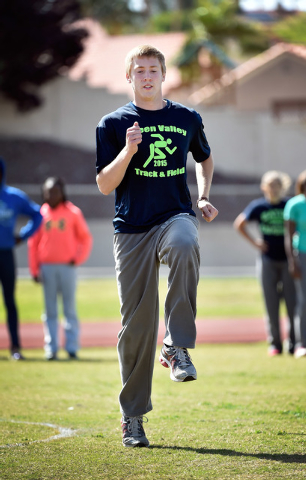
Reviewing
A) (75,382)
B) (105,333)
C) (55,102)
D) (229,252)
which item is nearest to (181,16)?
(55,102)

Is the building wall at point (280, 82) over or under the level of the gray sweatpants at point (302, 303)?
over

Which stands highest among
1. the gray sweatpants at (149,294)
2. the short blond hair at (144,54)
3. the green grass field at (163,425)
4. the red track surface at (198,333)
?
the short blond hair at (144,54)

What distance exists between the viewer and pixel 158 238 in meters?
5.04

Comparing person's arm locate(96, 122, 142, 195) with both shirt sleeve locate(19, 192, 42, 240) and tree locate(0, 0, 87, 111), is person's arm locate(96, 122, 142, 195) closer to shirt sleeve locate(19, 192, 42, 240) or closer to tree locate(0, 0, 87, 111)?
shirt sleeve locate(19, 192, 42, 240)

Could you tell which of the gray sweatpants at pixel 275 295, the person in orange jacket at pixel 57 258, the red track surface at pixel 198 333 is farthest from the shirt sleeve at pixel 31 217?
the gray sweatpants at pixel 275 295

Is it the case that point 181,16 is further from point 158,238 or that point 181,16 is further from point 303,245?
point 158,238

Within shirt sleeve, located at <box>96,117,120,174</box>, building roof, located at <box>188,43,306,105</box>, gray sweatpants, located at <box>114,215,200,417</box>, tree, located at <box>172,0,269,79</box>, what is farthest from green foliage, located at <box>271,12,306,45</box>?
gray sweatpants, located at <box>114,215,200,417</box>

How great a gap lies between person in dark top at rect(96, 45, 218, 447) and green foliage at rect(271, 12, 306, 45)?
106 ft

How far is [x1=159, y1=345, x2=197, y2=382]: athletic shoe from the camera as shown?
186 inches

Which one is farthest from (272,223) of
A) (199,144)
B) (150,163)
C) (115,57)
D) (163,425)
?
(115,57)

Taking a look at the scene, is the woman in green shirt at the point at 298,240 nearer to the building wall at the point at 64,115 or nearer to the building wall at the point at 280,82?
the building wall at the point at 64,115

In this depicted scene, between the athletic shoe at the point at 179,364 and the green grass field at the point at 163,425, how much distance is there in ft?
1.53

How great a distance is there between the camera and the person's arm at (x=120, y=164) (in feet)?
15.6

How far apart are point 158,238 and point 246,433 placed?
149 cm
